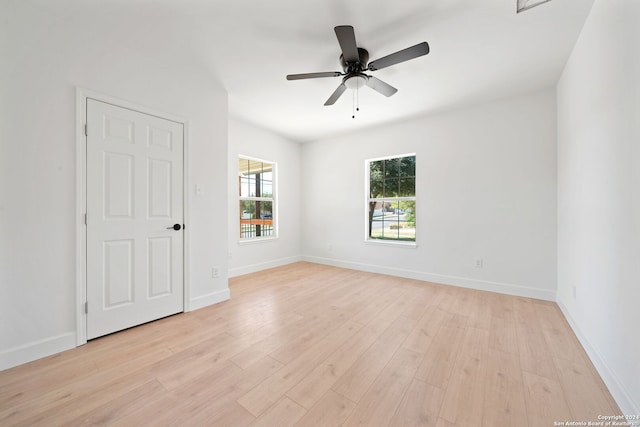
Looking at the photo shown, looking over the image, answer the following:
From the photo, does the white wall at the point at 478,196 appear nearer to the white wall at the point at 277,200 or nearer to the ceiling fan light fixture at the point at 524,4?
the white wall at the point at 277,200

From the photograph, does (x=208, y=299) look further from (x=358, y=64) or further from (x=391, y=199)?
(x=391, y=199)

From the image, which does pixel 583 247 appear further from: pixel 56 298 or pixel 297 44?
pixel 56 298

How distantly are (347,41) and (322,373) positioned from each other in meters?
2.47

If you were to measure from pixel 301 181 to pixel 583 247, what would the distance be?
447 centimetres

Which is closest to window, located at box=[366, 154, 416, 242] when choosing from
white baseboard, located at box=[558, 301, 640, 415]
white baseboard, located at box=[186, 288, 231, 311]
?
white baseboard, located at box=[558, 301, 640, 415]

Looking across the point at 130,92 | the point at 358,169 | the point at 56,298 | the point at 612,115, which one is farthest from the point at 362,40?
the point at 56,298

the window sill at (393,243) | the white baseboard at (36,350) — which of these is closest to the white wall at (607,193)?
the window sill at (393,243)

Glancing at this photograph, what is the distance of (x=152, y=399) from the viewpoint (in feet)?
4.77

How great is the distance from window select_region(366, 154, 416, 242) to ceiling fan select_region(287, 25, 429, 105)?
1936 mm

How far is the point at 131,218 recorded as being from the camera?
7.70 ft

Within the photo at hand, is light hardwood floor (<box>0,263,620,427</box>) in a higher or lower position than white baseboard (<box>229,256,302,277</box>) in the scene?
lower

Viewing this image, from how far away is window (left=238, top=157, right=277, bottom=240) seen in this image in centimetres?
443

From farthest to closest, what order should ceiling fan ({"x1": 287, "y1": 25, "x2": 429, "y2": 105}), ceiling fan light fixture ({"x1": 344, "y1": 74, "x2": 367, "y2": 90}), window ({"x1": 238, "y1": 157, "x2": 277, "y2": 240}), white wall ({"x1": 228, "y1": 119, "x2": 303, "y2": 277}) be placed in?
window ({"x1": 238, "y1": 157, "x2": 277, "y2": 240}) < white wall ({"x1": 228, "y1": 119, "x2": 303, "y2": 277}) < ceiling fan light fixture ({"x1": 344, "y1": 74, "x2": 367, "y2": 90}) < ceiling fan ({"x1": 287, "y1": 25, "x2": 429, "y2": 105})

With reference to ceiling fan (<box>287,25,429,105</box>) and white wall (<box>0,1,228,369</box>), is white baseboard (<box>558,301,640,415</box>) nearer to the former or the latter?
ceiling fan (<box>287,25,429,105</box>)
